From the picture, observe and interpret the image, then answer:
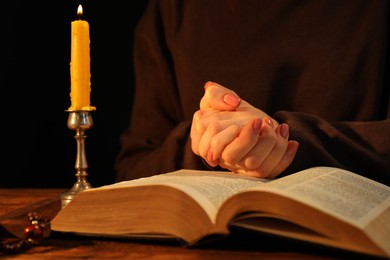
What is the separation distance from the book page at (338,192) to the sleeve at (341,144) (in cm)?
23

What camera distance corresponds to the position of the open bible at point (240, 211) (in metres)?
0.69

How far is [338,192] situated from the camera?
0.79 meters

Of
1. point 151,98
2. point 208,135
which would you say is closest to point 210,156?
point 208,135

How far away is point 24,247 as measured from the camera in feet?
2.58

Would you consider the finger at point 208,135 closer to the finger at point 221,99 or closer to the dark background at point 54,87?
the finger at point 221,99

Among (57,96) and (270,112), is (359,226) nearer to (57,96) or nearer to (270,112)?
(270,112)

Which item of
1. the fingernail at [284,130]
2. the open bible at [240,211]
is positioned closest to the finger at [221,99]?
the fingernail at [284,130]

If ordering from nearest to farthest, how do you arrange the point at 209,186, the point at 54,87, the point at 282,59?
the point at 209,186 < the point at 282,59 < the point at 54,87

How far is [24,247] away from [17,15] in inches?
55.5

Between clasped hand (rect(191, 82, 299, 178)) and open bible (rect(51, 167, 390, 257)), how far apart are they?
0.08 metres

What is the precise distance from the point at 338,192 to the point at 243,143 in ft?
0.65

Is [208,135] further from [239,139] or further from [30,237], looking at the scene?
[30,237]

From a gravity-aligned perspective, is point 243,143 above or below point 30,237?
above

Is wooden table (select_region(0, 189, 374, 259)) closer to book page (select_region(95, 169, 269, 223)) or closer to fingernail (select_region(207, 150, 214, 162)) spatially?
book page (select_region(95, 169, 269, 223))
